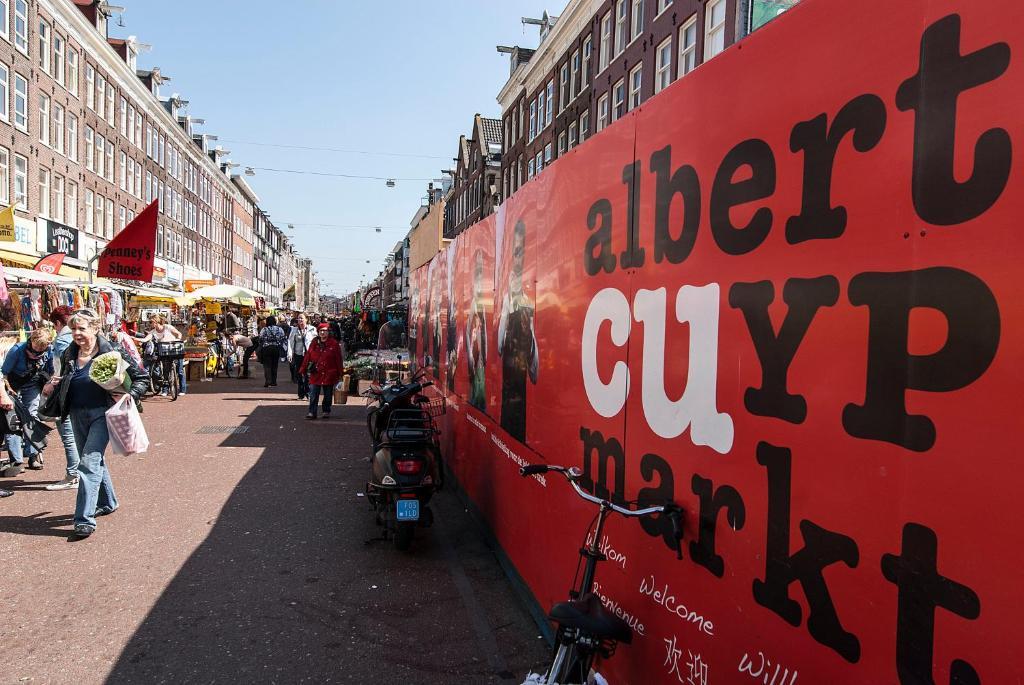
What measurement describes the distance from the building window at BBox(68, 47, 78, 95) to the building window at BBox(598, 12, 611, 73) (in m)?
22.2

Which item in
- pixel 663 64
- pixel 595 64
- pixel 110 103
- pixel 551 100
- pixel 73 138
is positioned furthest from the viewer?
pixel 110 103

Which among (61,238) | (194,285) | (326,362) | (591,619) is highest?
(61,238)

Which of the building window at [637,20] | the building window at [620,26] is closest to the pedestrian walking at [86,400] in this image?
the building window at [637,20]

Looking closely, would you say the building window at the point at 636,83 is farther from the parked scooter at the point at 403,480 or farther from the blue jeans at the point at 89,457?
the blue jeans at the point at 89,457

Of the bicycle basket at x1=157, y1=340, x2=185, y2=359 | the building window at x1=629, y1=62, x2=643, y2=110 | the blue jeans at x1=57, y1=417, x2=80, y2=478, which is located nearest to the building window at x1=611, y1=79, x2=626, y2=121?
the building window at x1=629, y1=62, x2=643, y2=110

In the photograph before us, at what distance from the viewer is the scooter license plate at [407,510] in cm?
558

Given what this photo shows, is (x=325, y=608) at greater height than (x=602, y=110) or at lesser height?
lesser

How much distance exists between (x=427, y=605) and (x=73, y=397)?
3.59 metres

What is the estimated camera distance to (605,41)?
2695 centimetres

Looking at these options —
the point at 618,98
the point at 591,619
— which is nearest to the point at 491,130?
the point at 618,98

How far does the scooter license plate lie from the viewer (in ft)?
18.3

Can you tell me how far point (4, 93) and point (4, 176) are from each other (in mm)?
2837

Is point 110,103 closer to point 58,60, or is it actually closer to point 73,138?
point 73,138

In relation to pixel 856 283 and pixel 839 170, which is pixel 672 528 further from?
pixel 839 170
